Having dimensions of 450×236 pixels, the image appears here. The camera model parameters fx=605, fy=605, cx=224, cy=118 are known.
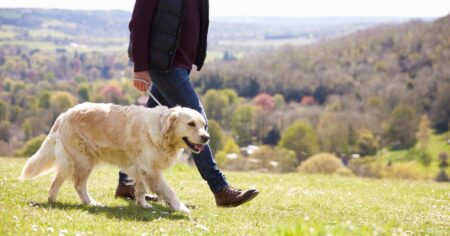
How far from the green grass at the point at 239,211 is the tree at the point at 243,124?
112 metres

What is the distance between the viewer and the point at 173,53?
794cm

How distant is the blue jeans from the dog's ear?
386 mm

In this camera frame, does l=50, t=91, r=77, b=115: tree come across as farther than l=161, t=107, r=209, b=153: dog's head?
Yes

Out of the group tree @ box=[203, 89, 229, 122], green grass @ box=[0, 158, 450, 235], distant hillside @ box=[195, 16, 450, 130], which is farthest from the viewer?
distant hillside @ box=[195, 16, 450, 130]

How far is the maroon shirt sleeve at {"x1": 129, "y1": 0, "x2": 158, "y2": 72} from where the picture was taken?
784cm

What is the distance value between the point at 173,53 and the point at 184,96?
0.58 meters

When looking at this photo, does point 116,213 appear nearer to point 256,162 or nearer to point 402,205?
point 402,205

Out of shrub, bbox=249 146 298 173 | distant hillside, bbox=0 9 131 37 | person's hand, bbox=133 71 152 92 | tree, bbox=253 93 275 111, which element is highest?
person's hand, bbox=133 71 152 92

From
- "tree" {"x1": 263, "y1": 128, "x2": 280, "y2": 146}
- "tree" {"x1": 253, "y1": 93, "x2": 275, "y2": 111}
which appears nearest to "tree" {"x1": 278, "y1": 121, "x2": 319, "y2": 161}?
"tree" {"x1": 263, "y1": 128, "x2": 280, "y2": 146}

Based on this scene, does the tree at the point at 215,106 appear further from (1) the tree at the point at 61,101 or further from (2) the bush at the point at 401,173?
(2) the bush at the point at 401,173

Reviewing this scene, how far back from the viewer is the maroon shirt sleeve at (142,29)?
25.7 feet

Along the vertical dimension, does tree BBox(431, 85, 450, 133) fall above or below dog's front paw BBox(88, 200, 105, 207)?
below

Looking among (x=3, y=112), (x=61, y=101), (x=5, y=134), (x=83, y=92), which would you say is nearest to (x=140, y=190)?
(x=5, y=134)

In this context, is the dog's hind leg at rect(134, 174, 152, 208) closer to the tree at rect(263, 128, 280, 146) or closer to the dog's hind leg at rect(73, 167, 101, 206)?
the dog's hind leg at rect(73, 167, 101, 206)
